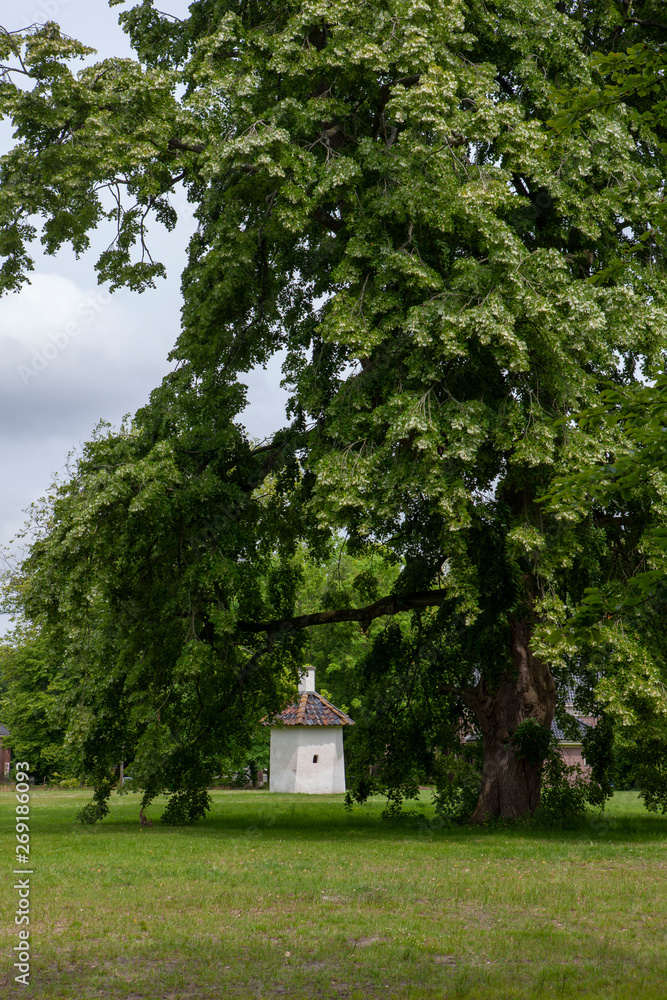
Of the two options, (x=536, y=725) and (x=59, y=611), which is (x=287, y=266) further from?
(x=536, y=725)

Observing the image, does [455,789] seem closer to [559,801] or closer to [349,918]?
[559,801]

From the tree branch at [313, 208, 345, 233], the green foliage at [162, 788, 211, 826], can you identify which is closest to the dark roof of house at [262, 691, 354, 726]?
the green foliage at [162, 788, 211, 826]

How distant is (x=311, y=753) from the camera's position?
4225cm

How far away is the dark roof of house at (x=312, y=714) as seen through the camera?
41375 millimetres

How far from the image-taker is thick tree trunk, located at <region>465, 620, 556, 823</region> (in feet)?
59.3

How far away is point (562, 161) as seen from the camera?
50.1 ft

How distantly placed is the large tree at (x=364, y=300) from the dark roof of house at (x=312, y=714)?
23604 mm

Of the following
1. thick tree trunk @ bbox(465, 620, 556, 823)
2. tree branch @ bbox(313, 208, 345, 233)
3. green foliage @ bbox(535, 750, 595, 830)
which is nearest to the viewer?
tree branch @ bbox(313, 208, 345, 233)

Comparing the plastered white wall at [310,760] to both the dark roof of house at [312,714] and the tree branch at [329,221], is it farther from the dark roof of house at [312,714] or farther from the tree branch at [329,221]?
the tree branch at [329,221]

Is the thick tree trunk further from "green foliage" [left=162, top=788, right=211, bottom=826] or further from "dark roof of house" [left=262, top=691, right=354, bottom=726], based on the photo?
"dark roof of house" [left=262, top=691, right=354, bottom=726]

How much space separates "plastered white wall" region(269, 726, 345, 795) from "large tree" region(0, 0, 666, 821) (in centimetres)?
2455

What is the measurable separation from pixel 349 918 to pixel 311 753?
33.9m

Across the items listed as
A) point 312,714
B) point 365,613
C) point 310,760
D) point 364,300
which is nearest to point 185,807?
point 365,613

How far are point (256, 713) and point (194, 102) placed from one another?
39.1 ft
